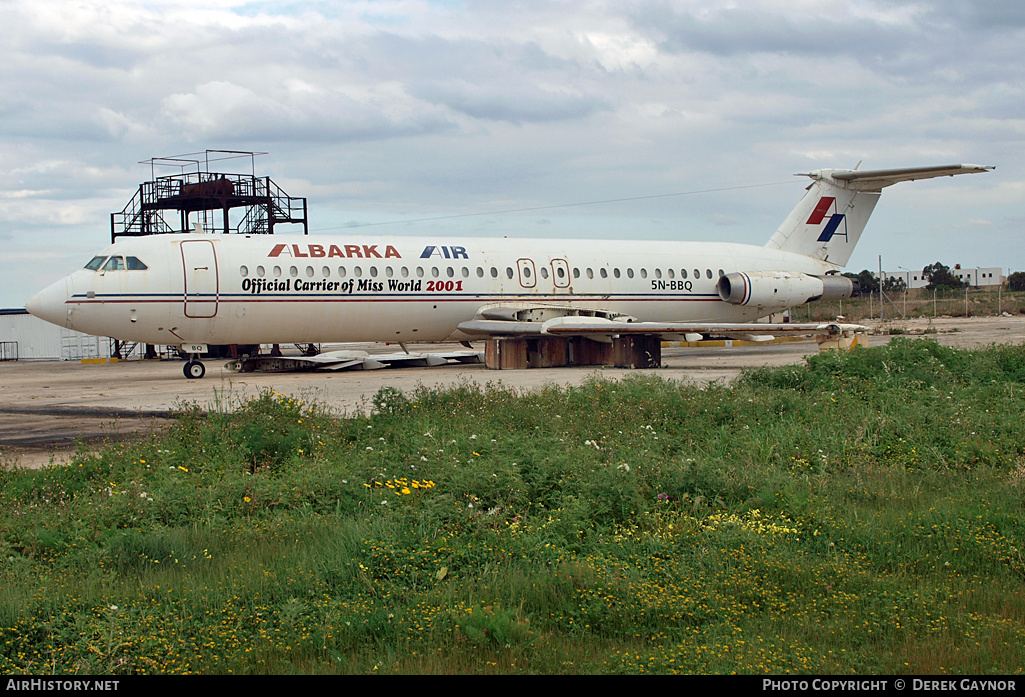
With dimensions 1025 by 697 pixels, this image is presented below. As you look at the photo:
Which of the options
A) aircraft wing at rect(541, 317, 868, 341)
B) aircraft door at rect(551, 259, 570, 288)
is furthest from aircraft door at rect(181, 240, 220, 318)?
aircraft door at rect(551, 259, 570, 288)

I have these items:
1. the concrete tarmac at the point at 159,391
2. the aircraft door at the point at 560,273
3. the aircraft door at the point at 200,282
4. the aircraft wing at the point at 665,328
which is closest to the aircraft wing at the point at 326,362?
the concrete tarmac at the point at 159,391

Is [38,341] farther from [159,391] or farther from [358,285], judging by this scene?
[159,391]

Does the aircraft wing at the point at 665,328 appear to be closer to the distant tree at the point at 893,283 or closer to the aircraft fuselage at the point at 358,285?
the aircraft fuselage at the point at 358,285

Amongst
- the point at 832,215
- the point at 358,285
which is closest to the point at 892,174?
the point at 832,215

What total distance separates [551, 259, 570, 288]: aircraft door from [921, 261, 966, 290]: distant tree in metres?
93.3

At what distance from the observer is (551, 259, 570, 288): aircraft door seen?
27.3 meters

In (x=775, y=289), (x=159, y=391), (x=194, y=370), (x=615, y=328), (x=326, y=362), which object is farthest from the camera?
(x=775, y=289)

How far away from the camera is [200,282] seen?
2227 centimetres

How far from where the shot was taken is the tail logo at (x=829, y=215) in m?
31.0

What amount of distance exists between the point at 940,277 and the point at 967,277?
26113 millimetres

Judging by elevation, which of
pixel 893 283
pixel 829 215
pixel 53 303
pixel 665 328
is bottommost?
pixel 665 328

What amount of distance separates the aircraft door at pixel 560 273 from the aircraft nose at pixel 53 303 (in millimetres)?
13004

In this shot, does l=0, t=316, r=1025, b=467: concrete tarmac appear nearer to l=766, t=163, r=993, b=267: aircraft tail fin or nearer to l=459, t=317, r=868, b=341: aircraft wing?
l=459, t=317, r=868, b=341: aircraft wing
